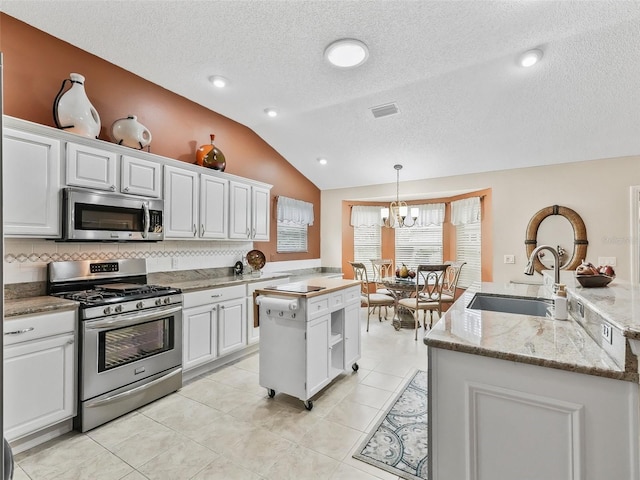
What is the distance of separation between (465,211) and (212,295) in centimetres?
439

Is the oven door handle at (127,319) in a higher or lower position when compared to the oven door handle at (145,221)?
lower

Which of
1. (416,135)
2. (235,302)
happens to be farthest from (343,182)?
(235,302)

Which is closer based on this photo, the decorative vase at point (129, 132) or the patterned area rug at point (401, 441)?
the patterned area rug at point (401, 441)

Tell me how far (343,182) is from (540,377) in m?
4.98

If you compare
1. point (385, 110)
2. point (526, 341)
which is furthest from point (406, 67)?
point (526, 341)

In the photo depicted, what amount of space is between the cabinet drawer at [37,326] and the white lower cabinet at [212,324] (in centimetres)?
91

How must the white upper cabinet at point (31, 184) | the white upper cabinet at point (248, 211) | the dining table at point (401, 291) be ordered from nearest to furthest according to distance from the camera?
the white upper cabinet at point (31, 184), the white upper cabinet at point (248, 211), the dining table at point (401, 291)

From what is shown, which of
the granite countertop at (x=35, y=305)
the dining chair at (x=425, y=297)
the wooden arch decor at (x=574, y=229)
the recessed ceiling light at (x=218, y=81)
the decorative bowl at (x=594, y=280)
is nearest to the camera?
the decorative bowl at (x=594, y=280)

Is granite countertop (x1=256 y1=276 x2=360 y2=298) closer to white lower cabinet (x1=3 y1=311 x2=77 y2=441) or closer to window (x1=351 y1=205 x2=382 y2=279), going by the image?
white lower cabinet (x1=3 y1=311 x2=77 y2=441)

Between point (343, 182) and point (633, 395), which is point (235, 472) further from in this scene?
point (343, 182)

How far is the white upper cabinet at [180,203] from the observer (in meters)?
3.17

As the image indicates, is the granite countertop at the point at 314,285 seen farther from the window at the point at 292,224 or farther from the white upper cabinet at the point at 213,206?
the window at the point at 292,224

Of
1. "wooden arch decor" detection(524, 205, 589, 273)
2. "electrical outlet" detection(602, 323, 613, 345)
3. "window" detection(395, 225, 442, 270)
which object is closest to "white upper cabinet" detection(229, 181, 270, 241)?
"window" detection(395, 225, 442, 270)

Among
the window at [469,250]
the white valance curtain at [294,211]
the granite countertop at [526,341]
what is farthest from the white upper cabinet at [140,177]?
the window at [469,250]
